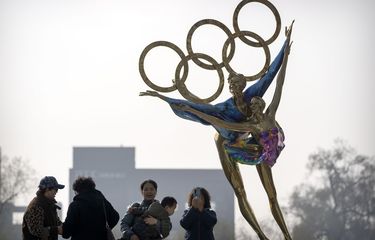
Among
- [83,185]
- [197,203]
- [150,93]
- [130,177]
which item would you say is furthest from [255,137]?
[130,177]

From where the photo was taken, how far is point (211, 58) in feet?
111

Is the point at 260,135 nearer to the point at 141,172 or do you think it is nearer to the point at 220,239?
the point at 220,239

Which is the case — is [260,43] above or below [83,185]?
above

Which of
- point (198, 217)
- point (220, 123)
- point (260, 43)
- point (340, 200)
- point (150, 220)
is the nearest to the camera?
point (150, 220)

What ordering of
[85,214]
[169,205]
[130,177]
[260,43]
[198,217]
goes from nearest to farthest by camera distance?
[85,214], [169,205], [198,217], [260,43], [130,177]

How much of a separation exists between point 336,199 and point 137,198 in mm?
43722

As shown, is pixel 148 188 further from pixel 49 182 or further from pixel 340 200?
pixel 340 200

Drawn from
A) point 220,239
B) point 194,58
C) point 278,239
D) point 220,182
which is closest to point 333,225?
point 220,239

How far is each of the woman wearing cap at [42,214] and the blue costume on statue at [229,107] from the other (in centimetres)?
295

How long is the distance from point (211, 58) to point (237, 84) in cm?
101

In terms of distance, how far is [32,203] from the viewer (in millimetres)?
30625

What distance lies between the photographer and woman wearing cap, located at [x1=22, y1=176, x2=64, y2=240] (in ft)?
100

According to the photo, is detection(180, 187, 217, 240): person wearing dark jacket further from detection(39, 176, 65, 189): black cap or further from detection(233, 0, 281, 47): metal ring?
detection(233, 0, 281, 47): metal ring

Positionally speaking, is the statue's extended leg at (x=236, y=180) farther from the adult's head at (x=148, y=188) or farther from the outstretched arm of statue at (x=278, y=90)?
the adult's head at (x=148, y=188)
